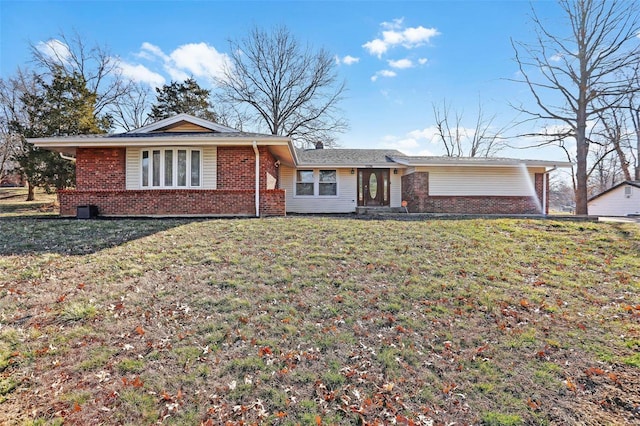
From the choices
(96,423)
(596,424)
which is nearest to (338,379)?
(96,423)

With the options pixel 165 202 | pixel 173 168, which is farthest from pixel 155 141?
pixel 165 202

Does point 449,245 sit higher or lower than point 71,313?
higher

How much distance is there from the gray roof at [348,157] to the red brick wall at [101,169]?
7.22 metres

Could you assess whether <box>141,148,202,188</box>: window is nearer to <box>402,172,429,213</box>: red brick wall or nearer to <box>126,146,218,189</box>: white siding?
<box>126,146,218,189</box>: white siding

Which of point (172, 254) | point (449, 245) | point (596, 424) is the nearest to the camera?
point (596, 424)

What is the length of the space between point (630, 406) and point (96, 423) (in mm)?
4892

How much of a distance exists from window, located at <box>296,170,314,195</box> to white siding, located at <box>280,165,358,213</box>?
0.25m

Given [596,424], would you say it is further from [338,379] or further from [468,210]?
[468,210]

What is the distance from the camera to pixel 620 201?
20.3 meters

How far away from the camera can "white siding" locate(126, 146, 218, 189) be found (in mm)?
11031

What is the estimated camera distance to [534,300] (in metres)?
4.94

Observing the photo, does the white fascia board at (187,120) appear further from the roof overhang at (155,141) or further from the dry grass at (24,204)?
the dry grass at (24,204)

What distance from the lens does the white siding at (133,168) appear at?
36.6 ft

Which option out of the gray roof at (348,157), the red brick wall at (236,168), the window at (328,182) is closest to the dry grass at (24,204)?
the red brick wall at (236,168)
